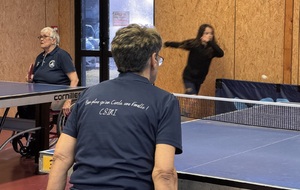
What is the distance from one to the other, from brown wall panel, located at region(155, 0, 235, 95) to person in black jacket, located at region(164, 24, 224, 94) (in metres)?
0.32

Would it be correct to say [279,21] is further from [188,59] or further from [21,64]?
[21,64]

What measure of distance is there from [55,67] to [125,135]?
15.6ft

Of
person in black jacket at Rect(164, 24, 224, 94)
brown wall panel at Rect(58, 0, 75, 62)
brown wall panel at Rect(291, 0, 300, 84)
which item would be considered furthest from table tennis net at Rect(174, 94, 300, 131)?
brown wall panel at Rect(58, 0, 75, 62)

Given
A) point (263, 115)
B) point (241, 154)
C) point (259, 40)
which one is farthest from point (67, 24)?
point (241, 154)

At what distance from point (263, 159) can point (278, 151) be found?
258mm

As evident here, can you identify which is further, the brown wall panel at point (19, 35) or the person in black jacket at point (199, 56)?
the brown wall panel at point (19, 35)

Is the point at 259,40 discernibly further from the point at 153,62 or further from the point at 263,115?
the point at 153,62

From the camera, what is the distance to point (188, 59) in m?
8.77

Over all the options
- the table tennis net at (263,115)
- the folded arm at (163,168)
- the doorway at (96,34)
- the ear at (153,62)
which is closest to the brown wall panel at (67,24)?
the doorway at (96,34)

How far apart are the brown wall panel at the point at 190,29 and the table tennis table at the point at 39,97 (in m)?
3.02

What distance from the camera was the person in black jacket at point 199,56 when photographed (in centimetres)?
866

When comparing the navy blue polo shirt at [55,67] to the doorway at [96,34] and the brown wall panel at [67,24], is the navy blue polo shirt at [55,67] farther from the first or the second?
the brown wall panel at [67,24]

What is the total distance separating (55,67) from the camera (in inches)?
280

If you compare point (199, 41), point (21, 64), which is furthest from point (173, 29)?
point (21, 64)
